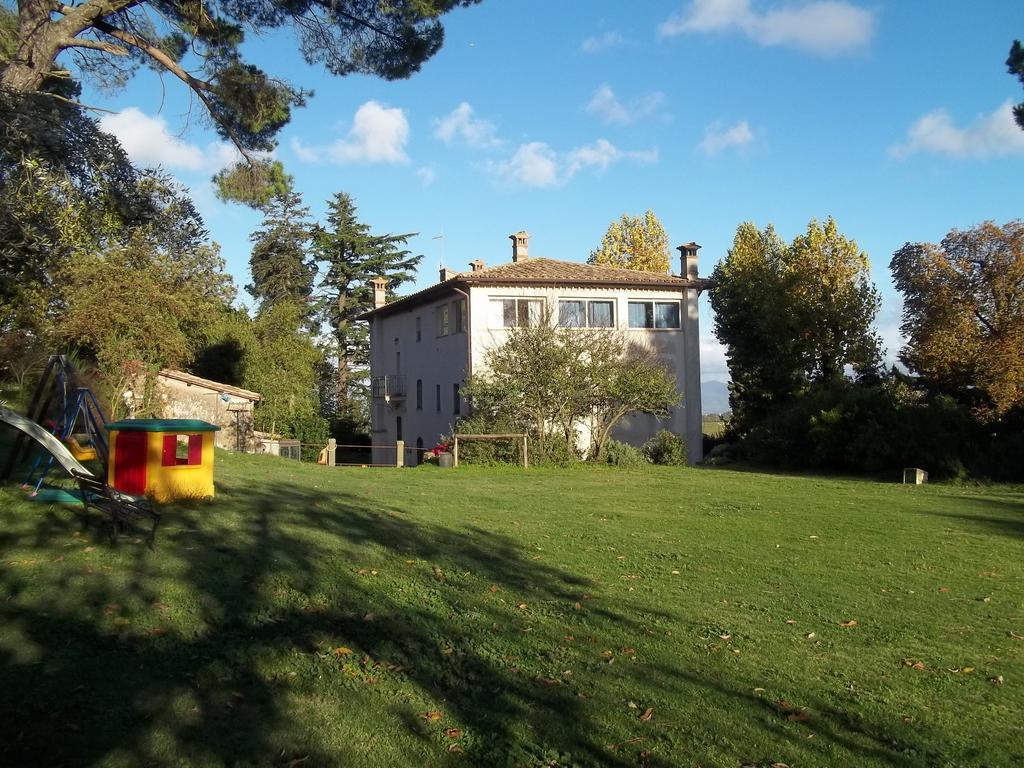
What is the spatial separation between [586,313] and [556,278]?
1.98 m

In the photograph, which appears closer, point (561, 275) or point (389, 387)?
point (561, 275)

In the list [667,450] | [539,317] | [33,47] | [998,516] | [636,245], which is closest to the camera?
[33,47]

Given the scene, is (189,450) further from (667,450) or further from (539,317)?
(539,317)

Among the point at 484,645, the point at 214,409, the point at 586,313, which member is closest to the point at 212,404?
the point at 214,409

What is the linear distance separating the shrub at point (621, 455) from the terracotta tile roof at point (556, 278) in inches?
326

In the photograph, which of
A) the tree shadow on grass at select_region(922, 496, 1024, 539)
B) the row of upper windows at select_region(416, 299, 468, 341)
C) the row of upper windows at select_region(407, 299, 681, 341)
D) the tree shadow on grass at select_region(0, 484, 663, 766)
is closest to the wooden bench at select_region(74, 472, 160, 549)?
the tree shadow on grass at select_region(0, 484, 663, 766)

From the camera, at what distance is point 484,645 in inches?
259

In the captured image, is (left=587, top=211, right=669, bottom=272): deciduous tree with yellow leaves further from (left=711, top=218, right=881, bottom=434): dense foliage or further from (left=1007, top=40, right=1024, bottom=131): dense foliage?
(left=1007, top=40, right=1024, bottom=131): dense foliage

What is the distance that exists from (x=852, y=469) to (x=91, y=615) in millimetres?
26093

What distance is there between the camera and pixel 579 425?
3294 centimetres

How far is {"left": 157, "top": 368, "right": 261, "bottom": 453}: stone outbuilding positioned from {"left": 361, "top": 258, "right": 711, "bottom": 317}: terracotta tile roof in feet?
30.0

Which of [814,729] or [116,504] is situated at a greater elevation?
[116,504]

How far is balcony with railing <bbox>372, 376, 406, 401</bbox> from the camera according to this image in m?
42.8

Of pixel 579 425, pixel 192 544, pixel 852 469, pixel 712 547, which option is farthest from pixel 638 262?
pixel 192 544
